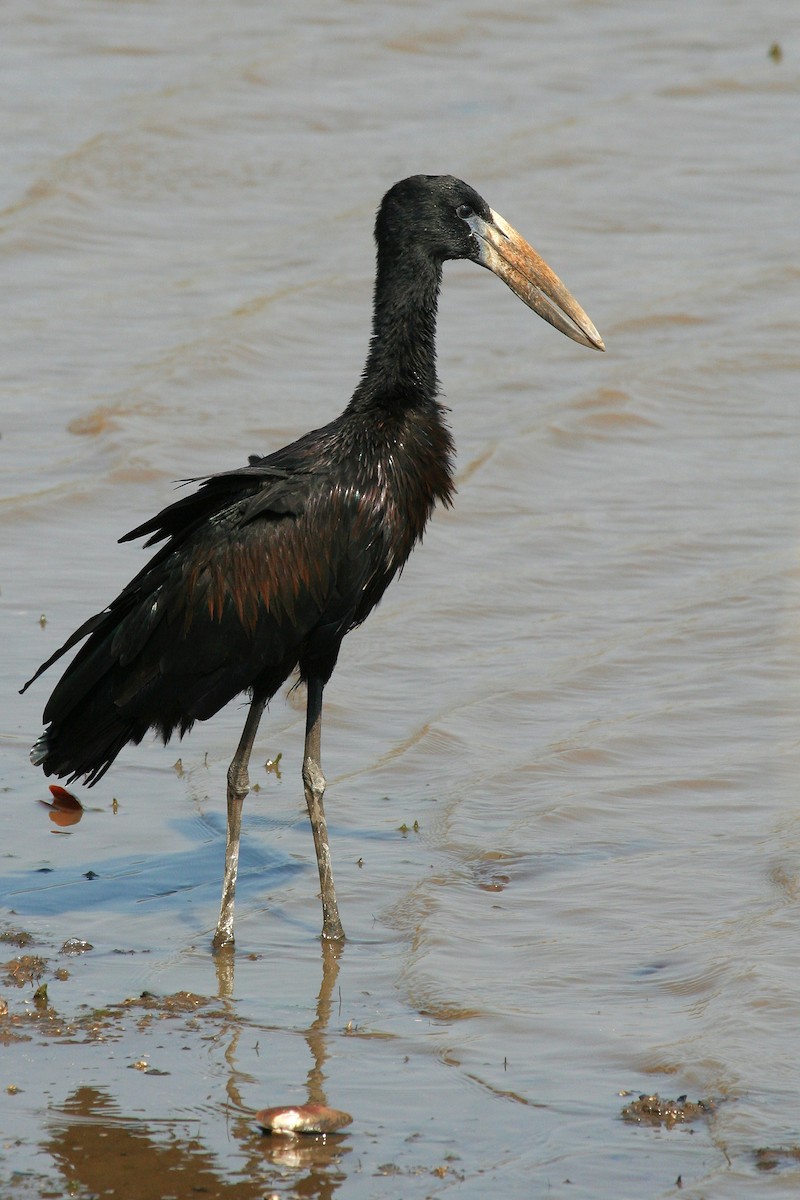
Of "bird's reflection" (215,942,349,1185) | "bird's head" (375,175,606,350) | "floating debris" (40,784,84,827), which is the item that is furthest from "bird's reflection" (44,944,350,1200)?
"bird's head" (375,175,606,350)

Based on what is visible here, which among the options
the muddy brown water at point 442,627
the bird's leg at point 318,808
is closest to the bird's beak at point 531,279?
the bird's leg at point 318,808

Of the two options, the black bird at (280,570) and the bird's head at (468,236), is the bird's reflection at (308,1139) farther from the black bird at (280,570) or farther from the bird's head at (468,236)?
the bird's head at (468,236)

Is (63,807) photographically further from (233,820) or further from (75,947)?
(75,947)

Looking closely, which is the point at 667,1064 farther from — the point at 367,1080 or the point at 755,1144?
the point at 367,1080

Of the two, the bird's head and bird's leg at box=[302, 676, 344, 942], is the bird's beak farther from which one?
bird's leg at box=[302, 676, 344, 942]

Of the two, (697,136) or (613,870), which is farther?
(697,136)

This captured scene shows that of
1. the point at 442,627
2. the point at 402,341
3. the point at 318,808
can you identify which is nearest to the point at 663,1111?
the point at 318,808

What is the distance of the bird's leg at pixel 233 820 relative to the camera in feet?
22.0

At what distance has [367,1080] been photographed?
5.74 m

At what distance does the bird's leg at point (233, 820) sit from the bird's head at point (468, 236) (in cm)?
178

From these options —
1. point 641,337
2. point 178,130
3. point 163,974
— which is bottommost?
point 163,974

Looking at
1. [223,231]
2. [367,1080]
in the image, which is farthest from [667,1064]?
[223,231]

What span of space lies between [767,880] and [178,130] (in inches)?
456

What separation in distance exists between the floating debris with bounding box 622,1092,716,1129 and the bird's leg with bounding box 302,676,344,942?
5.05 ft
